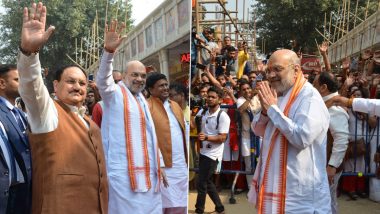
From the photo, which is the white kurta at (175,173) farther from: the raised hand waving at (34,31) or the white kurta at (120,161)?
the raised hand waving at (34,31)

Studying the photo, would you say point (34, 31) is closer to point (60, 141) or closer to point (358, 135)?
point (60, 141)

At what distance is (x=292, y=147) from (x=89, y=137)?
1.12 metres

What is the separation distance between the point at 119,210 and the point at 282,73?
3.99 ft

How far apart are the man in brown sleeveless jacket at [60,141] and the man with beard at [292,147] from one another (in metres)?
0.96

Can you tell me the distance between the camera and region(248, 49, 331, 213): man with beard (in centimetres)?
279

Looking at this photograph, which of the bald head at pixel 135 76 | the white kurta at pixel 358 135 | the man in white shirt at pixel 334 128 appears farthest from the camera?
the white kurta at pixel 358 135

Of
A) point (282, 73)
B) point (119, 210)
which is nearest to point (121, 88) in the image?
point (119, 210)

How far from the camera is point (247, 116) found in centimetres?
624

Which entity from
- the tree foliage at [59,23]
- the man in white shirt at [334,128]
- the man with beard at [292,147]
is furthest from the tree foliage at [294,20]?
the tree foliage at [59,23]

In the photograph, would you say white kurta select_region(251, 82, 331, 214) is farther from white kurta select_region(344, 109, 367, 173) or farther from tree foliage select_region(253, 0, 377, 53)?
tree foliage select_region(253, 0, 377, 53)

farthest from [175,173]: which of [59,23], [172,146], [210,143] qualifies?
[210,143]

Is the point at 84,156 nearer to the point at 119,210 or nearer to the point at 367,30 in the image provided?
the point at 119,210

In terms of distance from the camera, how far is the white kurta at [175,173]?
2.88 metres

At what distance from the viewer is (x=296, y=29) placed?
796cm
